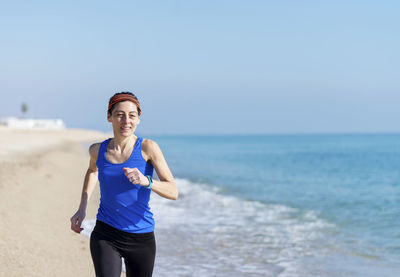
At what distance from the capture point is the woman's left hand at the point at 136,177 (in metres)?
2.92

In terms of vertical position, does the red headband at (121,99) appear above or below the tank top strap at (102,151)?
above

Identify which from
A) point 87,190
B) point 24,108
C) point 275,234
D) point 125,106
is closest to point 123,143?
point 125,106

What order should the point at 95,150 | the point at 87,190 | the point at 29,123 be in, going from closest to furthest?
the point at 95,150 → the point at 87,190 → the point at 29,123

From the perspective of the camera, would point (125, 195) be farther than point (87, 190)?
No

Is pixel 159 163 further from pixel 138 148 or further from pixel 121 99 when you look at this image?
pixel 121 99

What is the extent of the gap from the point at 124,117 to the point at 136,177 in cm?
52

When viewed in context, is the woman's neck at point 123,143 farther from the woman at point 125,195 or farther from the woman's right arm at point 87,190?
the woman's right arm at point 87,190

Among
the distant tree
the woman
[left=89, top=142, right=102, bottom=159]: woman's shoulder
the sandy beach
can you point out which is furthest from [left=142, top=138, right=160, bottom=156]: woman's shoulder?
the distant tree

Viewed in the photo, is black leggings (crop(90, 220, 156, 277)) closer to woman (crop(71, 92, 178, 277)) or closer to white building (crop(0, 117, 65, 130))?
woman (crop(71, 92, 178, 277))

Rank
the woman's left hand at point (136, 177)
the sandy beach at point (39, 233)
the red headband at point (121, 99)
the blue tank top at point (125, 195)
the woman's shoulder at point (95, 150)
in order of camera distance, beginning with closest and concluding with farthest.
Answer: the woman's left hand at point (136, 177), the blue tank top at point (125, 195), the red headband at point (121, 99), the woman's shoulder at point (95, 150), the sandy beach at point (39, 233)

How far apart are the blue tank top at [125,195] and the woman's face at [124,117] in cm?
11

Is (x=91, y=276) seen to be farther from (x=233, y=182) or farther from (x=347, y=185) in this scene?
(x=347, y=185)

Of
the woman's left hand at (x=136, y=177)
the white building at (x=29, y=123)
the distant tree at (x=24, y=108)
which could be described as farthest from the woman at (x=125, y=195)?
the distant tree at (x=24, y=108)

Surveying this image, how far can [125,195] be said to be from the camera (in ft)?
10.4
